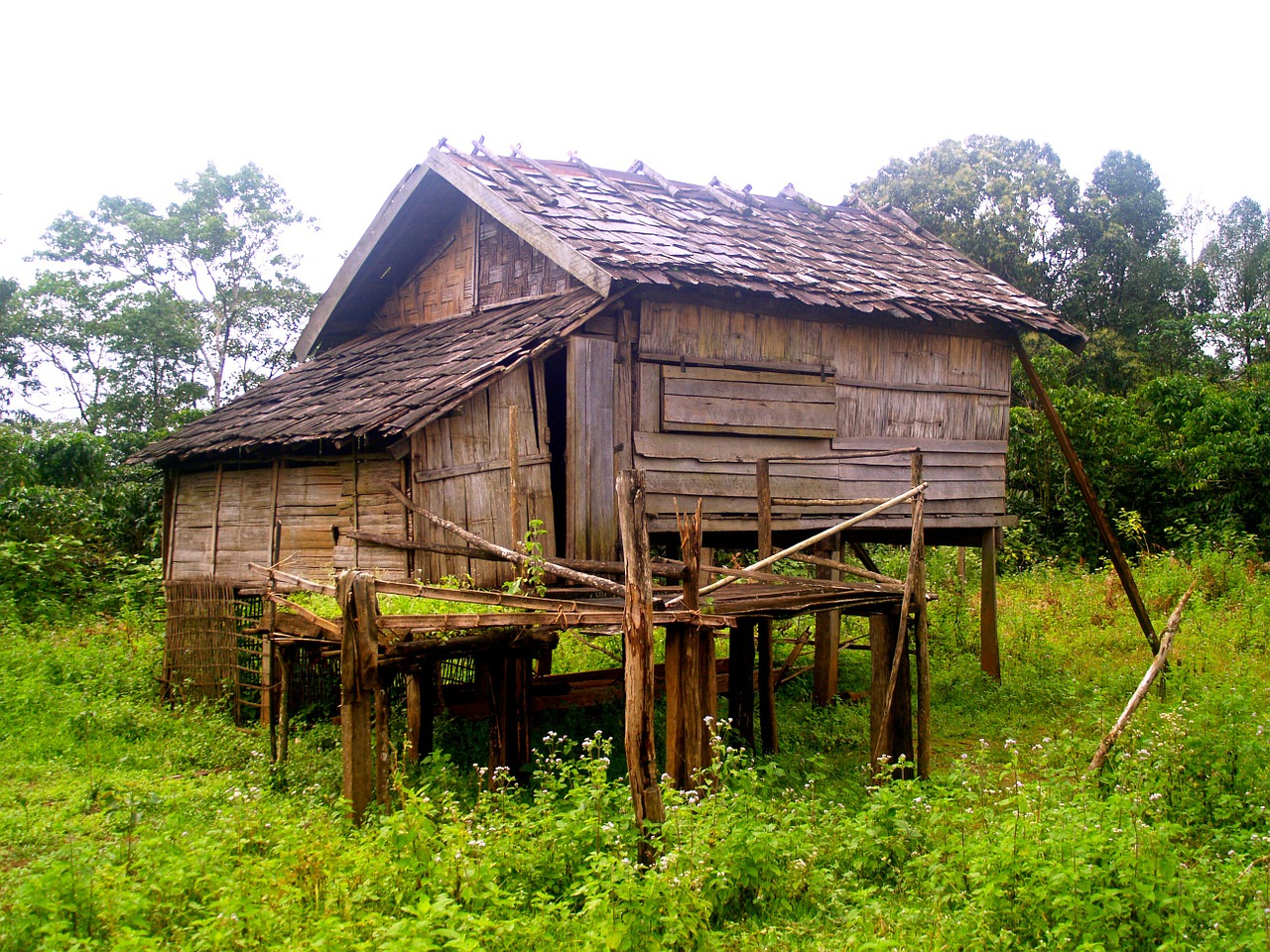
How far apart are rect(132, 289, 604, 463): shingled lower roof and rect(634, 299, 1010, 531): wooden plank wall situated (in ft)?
4.31

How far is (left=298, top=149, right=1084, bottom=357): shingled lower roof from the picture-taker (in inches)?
403

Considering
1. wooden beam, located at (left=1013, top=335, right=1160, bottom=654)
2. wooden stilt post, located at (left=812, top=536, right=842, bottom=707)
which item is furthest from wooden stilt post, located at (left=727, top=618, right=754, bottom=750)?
wooden beam, located at (left=1013, top=335, right=1160, bottom=654)

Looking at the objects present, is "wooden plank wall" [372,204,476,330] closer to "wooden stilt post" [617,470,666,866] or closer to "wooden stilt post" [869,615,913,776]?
"wooden stilt post" [869,615,913,776]

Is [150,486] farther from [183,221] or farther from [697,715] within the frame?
[697,715]

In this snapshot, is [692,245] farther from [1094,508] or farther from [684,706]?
[1094,508]

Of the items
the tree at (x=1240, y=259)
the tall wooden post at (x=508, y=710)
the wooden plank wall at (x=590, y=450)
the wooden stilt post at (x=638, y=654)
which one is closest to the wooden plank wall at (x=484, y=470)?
the wooden plank wall at (x=590, y=450)

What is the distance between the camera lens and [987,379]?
13188 millimetres

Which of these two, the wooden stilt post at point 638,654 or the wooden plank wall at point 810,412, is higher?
the wooden plank wall at point 810,412

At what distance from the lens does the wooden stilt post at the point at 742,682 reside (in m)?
11.1

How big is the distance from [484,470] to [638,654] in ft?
11.8

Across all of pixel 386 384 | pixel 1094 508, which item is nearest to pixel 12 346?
pixel 386 384

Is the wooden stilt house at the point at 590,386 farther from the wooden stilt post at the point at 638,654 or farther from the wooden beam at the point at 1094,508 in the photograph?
the wooden stilt post at the point at 638,654

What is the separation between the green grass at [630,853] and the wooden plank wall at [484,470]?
6.70ft

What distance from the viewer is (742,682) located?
11.2 metres
